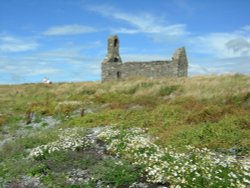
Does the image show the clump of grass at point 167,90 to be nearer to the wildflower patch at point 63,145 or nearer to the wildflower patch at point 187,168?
the wildflower patch at point 63,145

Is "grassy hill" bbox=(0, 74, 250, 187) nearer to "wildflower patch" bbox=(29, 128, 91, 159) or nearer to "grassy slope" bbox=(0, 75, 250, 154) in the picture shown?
"grassy slope" bbox=(0, 75, 250, 154)

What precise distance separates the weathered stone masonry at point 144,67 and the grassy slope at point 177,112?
25.8ft

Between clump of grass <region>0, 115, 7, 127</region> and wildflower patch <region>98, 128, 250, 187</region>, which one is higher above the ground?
wildflower patch <region>98, 128, 250, 187</region>

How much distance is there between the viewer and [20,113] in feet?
103

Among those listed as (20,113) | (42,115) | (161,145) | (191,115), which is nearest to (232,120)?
(191,115)

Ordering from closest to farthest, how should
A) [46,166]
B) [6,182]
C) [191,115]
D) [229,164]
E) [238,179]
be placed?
[238,179]
[229,164]
[6,182]
[46,166]
[191,115]

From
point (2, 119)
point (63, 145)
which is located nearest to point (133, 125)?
point (63, 145)

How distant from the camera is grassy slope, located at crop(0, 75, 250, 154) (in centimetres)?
1638

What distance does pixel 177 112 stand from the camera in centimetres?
2200

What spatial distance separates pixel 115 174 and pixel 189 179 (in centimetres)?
268

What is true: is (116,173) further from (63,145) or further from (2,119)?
(2,119)

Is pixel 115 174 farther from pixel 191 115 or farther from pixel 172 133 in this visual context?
pixel 191 115

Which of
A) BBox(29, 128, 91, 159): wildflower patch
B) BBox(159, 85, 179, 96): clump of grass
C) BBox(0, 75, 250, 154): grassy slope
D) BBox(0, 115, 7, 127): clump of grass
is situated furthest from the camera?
Result: BBox(159, 85, 179, 96): clump of grass

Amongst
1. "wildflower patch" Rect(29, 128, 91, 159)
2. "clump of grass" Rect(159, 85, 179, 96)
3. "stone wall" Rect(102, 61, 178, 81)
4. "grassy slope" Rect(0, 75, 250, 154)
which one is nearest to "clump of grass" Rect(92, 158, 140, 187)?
"wildflower patch" Rect(29, 128, 91, 159)
